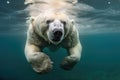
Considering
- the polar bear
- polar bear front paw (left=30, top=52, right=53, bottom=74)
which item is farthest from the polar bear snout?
polar bear front paw (left=30, top=52, right=53, bottom=74)

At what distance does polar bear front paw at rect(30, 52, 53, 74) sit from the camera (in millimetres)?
6541

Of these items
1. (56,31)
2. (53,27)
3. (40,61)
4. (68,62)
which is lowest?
(68,62)

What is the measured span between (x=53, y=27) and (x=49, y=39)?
0.44 metres

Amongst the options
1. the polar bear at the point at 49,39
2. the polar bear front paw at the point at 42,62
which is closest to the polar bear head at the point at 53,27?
the polar bear at the point at 49,39

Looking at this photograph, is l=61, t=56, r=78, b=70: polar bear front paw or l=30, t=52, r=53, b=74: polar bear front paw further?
l=61, t=56, r=78, b=70: polar bear front paw

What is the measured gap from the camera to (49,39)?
21.2 feet

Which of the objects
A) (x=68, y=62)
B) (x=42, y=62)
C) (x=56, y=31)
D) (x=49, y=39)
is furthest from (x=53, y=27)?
(x=68, y=62)

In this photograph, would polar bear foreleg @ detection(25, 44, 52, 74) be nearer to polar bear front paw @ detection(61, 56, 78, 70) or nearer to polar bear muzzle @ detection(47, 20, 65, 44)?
polar bear front paw @ detection(61, 56, 78, 70)

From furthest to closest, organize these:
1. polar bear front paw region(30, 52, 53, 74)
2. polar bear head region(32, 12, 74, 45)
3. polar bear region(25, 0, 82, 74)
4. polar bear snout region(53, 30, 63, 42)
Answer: polar bear front paw region(30, 52, 53, 74) < polar bear region(25, 0, 82, 74) < polar bear head region(32, 12, 74, 45) < polar bear snout region(53, 30, 63, 42)

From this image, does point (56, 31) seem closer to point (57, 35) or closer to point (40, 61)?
point (57, 35)

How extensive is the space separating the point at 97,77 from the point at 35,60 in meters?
19.0

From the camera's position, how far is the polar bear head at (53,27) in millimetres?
6070

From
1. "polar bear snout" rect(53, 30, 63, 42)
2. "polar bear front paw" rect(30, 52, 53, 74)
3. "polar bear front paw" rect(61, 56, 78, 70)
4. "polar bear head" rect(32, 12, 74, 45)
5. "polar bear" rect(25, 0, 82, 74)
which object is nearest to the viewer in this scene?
"polar bear snout" rect(53, 30, 63, 42)

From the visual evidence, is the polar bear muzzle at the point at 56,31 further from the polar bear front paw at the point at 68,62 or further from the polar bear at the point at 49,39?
the polar bear front paw at the point at 68,62
